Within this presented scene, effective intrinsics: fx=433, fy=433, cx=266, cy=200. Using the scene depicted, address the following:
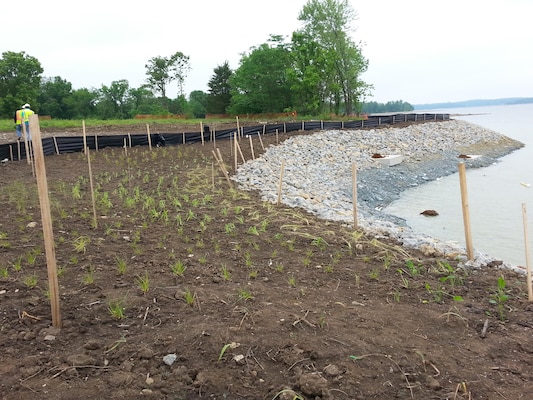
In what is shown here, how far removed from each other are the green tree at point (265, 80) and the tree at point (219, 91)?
488 centimetres

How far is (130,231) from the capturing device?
6.55m

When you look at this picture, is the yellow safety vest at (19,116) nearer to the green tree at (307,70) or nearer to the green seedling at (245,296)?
the green seedling at (245,296)

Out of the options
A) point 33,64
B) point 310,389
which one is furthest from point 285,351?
point 33,64

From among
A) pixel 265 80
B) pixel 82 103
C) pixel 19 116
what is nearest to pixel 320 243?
pixel 19 116

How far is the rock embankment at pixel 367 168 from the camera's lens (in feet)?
29.0

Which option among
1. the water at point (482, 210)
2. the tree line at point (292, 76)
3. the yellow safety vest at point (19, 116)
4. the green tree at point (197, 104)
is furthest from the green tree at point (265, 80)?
the yellow safety vest at point (19, 116)

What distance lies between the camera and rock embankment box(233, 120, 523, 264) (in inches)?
348

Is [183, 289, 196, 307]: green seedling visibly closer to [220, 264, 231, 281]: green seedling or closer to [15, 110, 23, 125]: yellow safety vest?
[220, 264, 231, 281]: green seedling

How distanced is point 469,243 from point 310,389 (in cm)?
372

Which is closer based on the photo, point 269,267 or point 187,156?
point 269,267

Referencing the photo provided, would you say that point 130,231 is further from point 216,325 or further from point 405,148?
point 405,148

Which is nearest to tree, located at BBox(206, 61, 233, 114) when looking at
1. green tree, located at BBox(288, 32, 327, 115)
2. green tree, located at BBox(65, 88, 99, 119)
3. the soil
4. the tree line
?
the tree line

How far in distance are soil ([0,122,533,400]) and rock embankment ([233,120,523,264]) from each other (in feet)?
5.52

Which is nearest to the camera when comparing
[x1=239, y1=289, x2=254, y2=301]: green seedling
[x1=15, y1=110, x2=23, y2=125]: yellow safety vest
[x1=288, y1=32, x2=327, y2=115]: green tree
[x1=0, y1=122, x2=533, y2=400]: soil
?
[x1=0, y1=122, x2=533, y2=400]: soil
